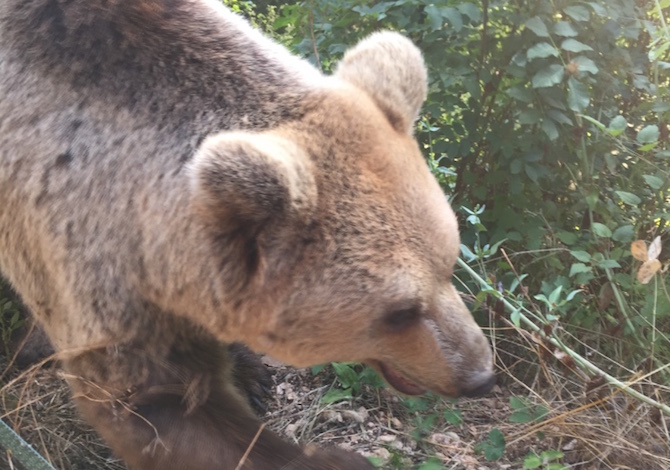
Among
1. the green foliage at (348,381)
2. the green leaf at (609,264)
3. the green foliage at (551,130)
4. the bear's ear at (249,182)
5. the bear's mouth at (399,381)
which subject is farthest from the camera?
the green foliage at (348,381)

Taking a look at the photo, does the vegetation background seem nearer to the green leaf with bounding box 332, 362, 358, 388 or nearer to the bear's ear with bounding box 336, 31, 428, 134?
the green leaf with bounding box 332, 362, 358, 388

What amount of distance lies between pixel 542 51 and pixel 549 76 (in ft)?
0.44

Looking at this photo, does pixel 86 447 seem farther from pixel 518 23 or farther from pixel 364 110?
pixel 518 23

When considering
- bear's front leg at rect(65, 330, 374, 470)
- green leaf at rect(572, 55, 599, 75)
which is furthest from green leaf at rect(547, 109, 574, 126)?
bear's front leg at rect(65, 330, 374, 470)

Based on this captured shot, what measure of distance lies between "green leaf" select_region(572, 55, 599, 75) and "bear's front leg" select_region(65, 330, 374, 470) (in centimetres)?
195

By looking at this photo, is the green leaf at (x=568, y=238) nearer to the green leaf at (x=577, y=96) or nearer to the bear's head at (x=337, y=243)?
the green leaf at (x=577, y=96)

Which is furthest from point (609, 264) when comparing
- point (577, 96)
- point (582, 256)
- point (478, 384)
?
point (478, 384)

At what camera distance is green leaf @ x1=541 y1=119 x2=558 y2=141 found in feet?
10.4

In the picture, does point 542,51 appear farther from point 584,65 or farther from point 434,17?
point 434,17

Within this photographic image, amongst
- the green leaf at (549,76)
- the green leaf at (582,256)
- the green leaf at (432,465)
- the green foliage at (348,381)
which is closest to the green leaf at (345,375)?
the green foliage at (348,381)

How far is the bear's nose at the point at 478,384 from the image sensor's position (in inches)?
93.4

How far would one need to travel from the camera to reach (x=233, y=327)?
225 cm

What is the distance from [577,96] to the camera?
3152 mm

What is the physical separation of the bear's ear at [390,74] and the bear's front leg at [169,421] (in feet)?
3.78
